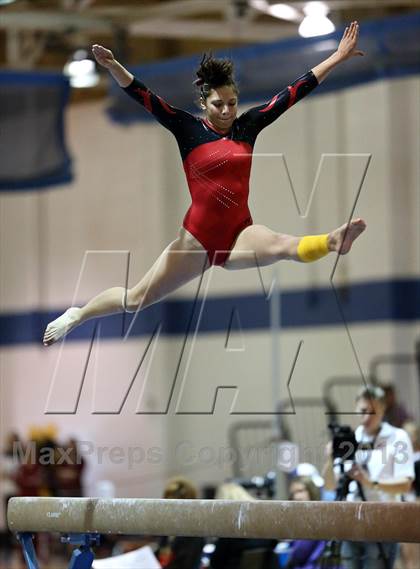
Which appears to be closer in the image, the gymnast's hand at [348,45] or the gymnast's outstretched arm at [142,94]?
the gymnast's outstretched arm at [142,94]

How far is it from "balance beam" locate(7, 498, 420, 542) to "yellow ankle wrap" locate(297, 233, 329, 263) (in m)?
0.92

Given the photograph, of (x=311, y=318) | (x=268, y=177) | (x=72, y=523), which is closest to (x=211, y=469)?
(x=311, y=318)

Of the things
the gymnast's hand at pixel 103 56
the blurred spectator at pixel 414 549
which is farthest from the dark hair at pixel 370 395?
the gymnast's hand at pixel 103 56

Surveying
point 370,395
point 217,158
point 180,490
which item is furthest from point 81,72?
point 217,158

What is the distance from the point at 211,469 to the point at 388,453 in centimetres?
701

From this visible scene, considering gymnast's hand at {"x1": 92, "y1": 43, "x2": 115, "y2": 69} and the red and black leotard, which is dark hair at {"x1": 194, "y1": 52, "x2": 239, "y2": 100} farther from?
gymnast's hand at {"x1": 92, "y1": 43, "x2": 115, "y2": 69}

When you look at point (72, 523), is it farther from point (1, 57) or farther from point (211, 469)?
point (1, 57)

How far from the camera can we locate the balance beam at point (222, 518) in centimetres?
405

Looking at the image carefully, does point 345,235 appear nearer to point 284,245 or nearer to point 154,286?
point 284,245

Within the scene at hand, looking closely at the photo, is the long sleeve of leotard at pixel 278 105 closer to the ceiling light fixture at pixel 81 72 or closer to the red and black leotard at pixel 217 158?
the red and black leotard at pixel 217 158

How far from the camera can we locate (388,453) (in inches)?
224

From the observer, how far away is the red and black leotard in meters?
4.45

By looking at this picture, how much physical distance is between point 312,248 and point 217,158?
0.54 metres

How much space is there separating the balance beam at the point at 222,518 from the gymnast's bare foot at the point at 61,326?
677mm
